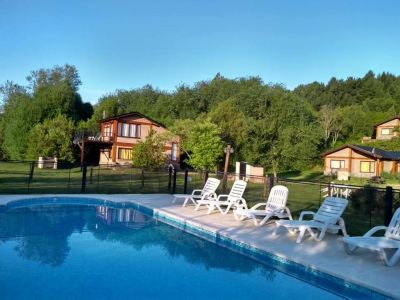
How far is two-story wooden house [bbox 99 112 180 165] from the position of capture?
3688 centimetres

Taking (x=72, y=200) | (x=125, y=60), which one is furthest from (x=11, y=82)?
(x=72, y=200)

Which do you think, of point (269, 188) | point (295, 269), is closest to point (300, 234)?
point (295, 269)

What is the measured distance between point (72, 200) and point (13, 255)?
22.3 feet

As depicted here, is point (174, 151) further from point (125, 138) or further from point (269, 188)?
point (269, 188)

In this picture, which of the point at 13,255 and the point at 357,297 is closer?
the point at 357,297

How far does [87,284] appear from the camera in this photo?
5559mm

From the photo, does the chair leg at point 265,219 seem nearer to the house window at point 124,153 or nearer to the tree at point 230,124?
the tree at point 230,124

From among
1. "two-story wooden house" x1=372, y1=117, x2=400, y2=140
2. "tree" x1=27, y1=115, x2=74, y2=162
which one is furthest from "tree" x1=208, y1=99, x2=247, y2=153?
"two-story wooden house" x1=372, y1=117, x2=400, y2=140

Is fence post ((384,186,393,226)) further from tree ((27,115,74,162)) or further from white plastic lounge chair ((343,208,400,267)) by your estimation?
tree ((27,115,74,162))

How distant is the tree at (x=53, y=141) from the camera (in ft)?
101

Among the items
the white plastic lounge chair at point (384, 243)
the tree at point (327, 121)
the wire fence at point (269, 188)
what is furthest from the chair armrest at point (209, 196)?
the tree at point (327, 121)

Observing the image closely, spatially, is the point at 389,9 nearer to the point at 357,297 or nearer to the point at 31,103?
the point at 357,297

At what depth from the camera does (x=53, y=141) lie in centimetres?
3150

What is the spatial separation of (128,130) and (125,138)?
89cm
